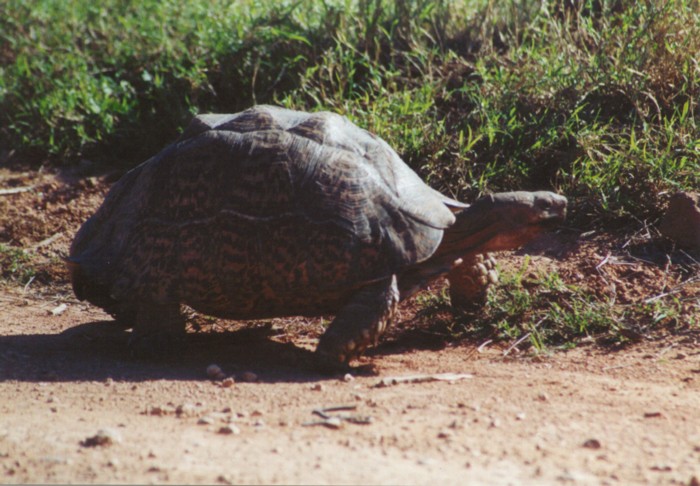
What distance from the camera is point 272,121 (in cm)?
484

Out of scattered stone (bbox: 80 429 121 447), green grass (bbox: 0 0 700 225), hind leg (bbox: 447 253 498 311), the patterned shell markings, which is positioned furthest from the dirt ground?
green grass (bbox: 0 0 700 225)

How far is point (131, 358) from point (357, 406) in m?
1.66

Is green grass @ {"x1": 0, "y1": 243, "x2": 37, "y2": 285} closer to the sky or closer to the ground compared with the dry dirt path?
closer to the ground

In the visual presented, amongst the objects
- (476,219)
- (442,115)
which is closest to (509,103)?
(442,115)

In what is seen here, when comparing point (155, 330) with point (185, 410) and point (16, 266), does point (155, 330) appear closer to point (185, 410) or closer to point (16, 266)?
point (185, 410)

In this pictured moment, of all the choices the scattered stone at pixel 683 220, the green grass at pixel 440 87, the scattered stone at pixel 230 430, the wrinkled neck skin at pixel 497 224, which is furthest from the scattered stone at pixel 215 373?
the scattered stone at pixel 683 220

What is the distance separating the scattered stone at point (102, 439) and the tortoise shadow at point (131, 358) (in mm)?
1126

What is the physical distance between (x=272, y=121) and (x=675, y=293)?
8.40 feet

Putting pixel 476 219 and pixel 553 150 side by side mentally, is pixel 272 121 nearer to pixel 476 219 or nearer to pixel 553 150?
pixel 476 219

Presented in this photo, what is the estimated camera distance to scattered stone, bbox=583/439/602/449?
3.22 m

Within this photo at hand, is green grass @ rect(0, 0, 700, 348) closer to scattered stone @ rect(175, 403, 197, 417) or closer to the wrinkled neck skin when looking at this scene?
the wrinkled neck skin

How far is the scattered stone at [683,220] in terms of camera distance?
546 centimetres

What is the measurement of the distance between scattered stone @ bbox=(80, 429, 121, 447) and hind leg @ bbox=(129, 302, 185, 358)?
1.61 meters

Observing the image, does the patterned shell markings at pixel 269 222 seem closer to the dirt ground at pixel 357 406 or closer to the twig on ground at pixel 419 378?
the dirt ground at pixel 357 406
